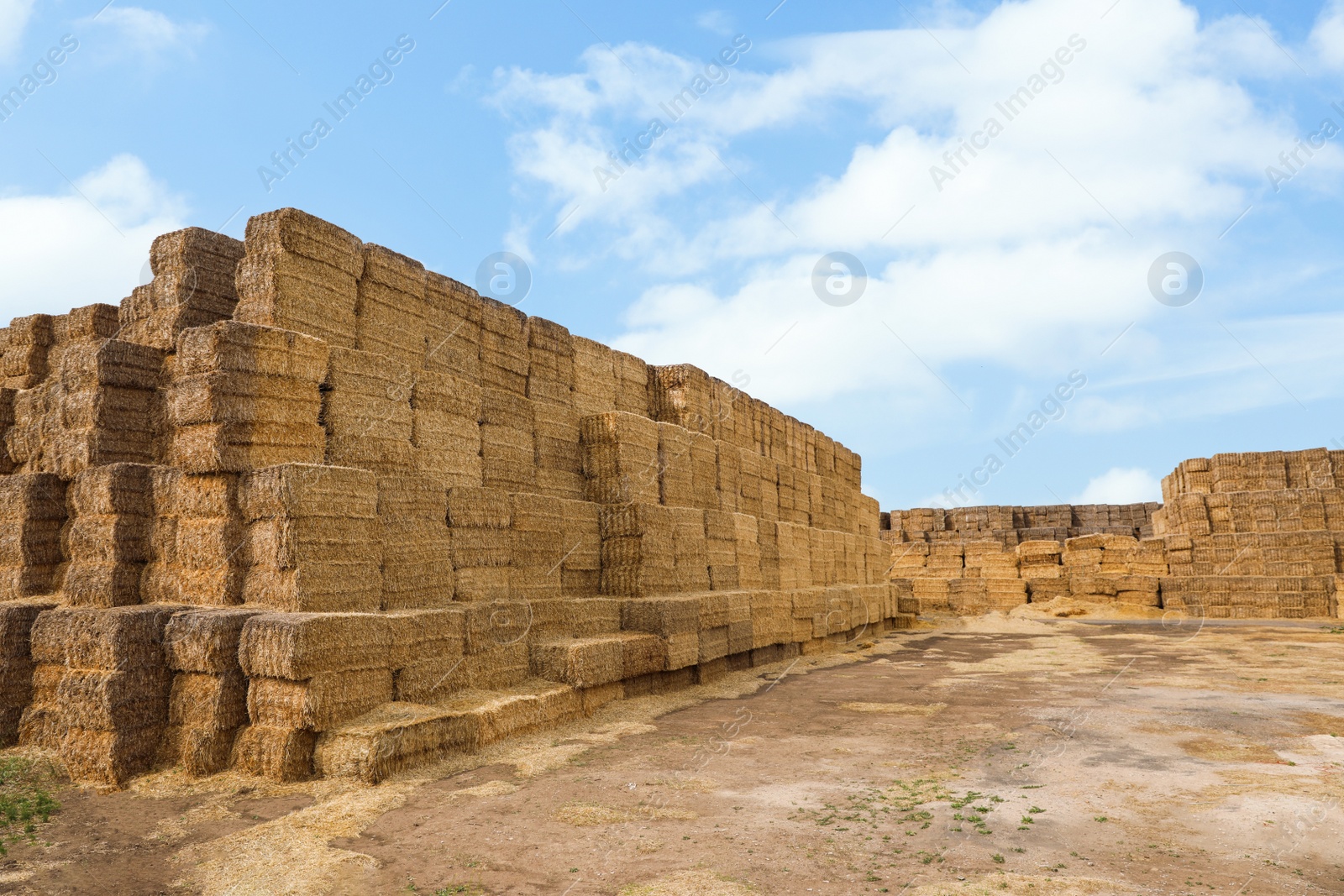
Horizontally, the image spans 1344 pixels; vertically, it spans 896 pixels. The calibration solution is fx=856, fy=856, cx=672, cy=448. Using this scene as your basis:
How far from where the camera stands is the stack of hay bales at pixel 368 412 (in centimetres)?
896

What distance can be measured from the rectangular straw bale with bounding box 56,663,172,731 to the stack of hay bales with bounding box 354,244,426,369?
395 centimetres

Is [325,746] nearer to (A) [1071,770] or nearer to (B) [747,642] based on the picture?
(A) [1071,770]

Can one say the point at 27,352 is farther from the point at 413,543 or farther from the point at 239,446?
the point at 413,543

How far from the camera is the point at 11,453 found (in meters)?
10.6

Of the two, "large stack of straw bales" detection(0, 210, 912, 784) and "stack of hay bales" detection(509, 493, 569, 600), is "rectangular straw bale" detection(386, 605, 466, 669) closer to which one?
"large stack of straw bales" detection(0, 210, 912, 784)

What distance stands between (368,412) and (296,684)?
3.21 m

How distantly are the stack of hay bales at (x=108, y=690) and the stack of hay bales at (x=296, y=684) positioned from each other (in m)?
0.89

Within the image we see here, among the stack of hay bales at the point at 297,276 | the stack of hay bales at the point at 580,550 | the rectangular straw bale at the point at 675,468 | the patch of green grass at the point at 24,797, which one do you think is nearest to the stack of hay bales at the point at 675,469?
the rectangular straw bale at the point at 675,468

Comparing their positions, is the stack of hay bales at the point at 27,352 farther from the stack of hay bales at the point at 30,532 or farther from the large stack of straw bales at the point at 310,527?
the stack of hay bales at the point at 30,532

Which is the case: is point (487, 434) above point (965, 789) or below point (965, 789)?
above

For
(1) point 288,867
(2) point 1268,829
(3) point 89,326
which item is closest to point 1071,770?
(2) point 1268,829

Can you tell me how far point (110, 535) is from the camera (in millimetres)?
8344

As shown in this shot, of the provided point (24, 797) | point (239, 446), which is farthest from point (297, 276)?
point (24, 797)

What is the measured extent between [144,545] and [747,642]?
9.21 m
